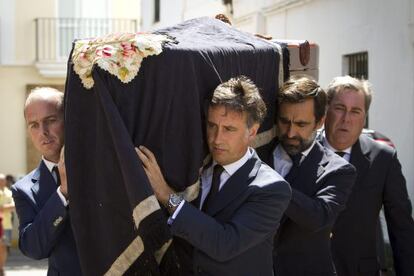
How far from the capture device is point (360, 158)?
4.78 meters

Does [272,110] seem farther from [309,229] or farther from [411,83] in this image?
[411,83]

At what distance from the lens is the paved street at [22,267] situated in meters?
15.6

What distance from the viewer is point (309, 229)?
4.01 metres

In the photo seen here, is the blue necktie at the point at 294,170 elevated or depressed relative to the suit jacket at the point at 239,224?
elevated

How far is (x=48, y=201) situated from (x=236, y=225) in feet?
2.99

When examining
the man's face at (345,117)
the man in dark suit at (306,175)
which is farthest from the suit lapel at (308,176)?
the man's face at (345,117)

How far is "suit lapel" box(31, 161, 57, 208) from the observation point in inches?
158

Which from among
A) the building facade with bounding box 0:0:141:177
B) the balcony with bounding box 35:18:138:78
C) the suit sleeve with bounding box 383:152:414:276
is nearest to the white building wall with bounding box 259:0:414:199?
the suit sleeve with bounding box 383:152:414:276

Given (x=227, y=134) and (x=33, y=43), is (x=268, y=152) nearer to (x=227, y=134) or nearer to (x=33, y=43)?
(x=227, y=134)

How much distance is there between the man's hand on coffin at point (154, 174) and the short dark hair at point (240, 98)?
1.01 feet

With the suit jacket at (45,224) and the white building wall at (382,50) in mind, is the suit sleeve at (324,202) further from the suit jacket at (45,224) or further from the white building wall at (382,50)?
the white building wall at (382,50)

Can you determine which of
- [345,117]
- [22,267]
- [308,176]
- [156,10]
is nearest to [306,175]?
[308,176]

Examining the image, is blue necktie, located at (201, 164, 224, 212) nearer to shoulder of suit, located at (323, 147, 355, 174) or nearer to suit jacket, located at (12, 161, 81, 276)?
suit jacket, located at (12, 161, 81, 276)

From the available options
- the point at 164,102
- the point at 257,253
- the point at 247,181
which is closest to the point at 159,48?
the point at 164,102
